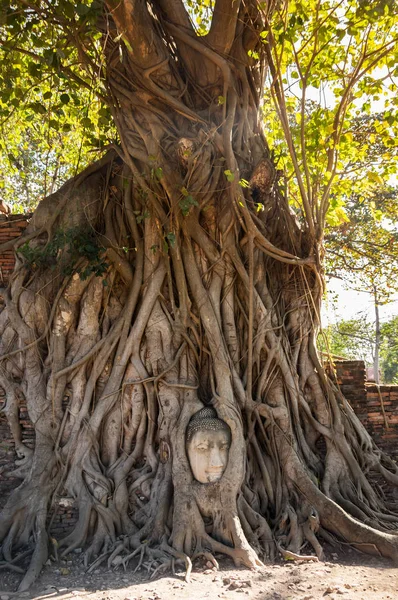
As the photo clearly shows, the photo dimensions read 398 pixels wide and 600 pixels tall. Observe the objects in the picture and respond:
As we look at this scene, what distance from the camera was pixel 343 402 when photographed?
4676 millimetres

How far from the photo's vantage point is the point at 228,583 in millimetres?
3113

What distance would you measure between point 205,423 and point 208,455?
0.24 m

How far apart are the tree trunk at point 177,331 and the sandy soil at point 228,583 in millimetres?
302

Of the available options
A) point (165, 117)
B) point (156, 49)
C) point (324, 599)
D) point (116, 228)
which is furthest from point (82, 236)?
point (324, 599)

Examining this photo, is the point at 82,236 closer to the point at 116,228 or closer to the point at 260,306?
the point at 116,228

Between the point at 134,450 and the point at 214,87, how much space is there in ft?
11.0

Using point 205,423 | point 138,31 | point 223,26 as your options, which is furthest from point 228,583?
point 223,26

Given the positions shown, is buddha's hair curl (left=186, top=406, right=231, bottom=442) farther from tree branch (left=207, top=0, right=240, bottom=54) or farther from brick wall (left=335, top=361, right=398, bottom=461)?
tree branch (left=207, top=0, right=240, bottom=54)

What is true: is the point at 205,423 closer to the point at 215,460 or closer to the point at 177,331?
the point at 215,460

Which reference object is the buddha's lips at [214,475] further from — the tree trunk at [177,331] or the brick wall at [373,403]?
the brick wall at [373,403]

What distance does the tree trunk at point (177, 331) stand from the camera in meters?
3.91

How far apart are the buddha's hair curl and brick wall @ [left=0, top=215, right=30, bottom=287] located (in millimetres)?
2531

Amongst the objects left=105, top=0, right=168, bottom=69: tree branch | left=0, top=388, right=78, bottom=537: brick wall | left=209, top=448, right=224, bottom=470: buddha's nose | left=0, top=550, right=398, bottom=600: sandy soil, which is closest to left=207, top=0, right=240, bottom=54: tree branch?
left=105, top=0, right=168, bottom=69: tree branch

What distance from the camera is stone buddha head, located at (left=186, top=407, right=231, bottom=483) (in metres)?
3.81
